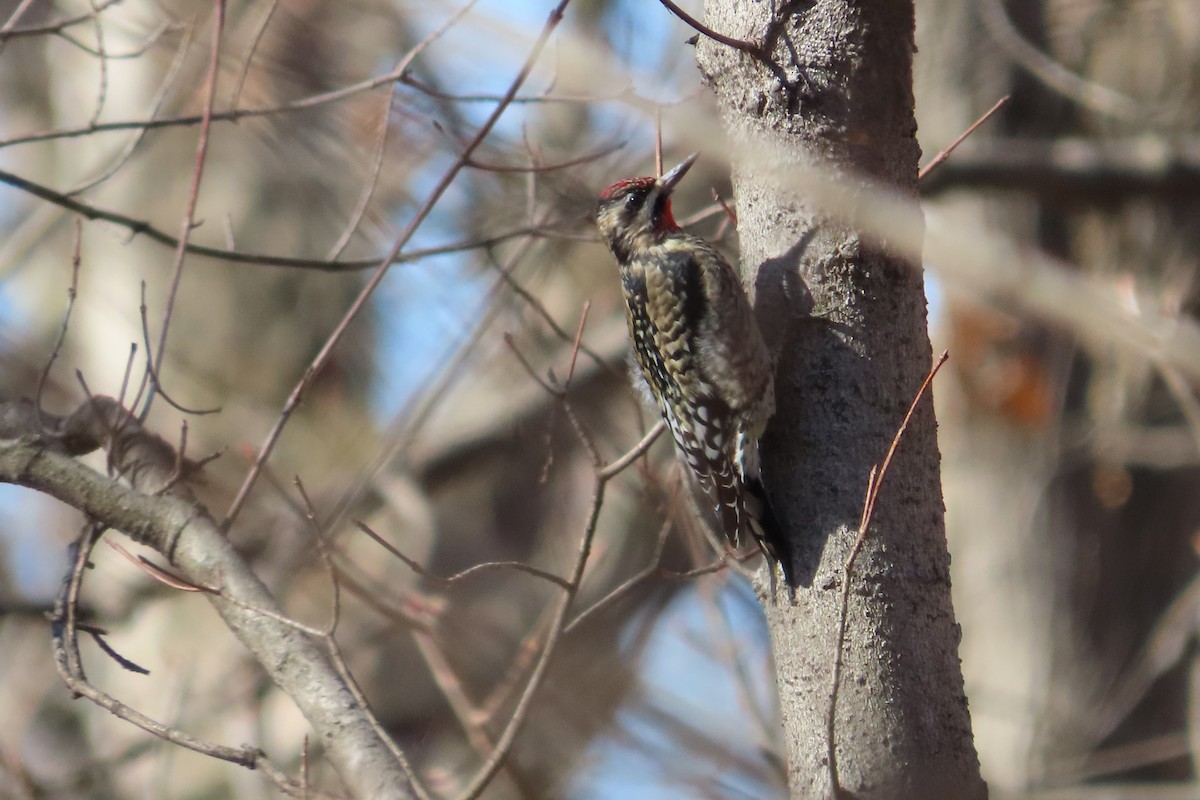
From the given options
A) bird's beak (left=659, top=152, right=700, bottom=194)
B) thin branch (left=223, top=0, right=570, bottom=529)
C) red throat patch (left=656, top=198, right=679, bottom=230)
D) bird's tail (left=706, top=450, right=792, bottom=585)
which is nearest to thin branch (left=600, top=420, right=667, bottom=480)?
bird's tail (left=706, top=450, right=792, bottom=585)

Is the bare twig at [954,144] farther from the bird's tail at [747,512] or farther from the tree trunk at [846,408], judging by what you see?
the bird's tail at [747,512]

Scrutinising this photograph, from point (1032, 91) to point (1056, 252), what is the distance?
1168mm

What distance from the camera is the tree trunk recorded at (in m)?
2.63

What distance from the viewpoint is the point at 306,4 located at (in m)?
8.65

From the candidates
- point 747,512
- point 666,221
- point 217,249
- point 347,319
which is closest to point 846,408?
point 747,512

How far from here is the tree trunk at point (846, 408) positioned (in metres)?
2.63

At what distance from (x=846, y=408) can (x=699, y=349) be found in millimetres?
991

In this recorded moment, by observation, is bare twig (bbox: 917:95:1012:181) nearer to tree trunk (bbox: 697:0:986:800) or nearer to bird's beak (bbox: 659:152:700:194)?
tree trunk (bbox: 697:0:986:800)

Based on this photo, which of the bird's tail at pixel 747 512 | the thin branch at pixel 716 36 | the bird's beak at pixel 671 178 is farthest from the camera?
the bird's beak at pixel 671 178

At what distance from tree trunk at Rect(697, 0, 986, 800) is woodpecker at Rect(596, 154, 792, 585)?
0.11 m

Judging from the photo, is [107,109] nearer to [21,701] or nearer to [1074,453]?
[21,701]

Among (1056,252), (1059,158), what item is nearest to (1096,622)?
(1056,252)

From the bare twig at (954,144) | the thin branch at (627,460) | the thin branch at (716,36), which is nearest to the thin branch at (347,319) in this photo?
the thin branch at (716,36)

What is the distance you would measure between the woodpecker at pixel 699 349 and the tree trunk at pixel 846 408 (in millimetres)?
114
